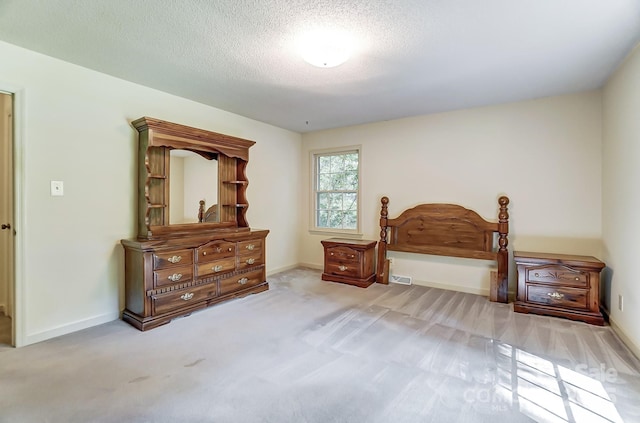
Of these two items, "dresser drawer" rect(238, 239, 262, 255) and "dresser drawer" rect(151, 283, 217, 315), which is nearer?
"dresser drawer" rect(151, 283, 217, 315)

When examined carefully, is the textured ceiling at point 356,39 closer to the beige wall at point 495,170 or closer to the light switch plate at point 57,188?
the beige wall at point 495,170

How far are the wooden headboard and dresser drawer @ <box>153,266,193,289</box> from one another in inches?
100

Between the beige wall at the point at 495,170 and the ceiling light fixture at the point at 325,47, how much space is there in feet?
7.41

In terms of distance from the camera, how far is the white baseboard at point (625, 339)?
2.22 meters

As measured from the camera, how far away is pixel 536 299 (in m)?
3.08

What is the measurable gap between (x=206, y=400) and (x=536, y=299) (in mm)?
3208

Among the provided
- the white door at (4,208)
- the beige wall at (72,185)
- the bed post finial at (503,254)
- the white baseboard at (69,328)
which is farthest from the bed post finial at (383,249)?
the white door at (4,208)

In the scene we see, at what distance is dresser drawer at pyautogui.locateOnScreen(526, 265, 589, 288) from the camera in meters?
2.90

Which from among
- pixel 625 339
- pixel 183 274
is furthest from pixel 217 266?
pixel 625 339

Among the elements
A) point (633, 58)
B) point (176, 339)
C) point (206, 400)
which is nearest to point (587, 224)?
point (633, 58)

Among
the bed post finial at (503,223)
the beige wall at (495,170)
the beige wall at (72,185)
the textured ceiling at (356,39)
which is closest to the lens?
the textured ceiling at (356,39)

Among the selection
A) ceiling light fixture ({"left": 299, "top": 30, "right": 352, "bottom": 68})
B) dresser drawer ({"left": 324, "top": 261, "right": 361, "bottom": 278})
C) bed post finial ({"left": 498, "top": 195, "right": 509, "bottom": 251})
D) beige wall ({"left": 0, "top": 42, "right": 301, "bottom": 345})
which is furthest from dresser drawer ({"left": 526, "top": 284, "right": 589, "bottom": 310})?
beige wall ({"left": 0, "top": 42, "right": 301, "bottom": 345})

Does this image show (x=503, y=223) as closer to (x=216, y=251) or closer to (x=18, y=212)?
(x=216, y=251)

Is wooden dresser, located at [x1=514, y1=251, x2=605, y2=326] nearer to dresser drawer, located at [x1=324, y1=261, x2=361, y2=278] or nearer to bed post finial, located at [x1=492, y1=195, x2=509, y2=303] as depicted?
bed post finial, located at [x1=492, y1=195, x2=509, y2=303]
